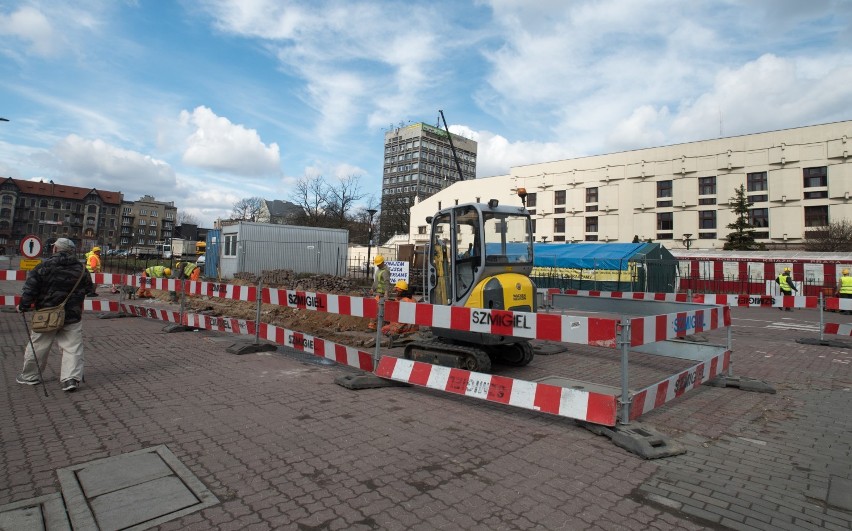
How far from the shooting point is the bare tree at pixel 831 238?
103 feet

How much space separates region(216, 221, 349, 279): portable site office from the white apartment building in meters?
26.4

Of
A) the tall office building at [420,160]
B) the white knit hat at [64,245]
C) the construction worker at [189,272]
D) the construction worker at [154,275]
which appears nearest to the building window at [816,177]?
the construction worker at [189,272]

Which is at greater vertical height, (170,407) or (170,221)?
(170,221)

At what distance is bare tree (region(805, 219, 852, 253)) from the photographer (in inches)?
1237

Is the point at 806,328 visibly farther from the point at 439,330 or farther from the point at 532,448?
the point at 532,448

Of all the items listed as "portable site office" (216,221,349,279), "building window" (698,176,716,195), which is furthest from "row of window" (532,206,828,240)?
"portable site office" (216,221,349,279)

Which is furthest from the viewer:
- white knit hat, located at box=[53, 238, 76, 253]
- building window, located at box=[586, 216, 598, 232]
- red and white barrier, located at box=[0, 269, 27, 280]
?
building window, located at box=[586, 216, 598, 232]

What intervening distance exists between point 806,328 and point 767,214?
30.8 m

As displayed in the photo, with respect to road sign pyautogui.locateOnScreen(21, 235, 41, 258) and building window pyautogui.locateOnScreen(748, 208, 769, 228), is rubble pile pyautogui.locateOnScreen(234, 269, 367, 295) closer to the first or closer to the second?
road sign pyautogui.locateOnScreen(21, 235, 41, 258)

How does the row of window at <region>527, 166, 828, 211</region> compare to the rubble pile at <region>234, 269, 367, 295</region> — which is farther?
the row of window at <region>527, 166, 828, 211</region>

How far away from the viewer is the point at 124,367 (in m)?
6.73

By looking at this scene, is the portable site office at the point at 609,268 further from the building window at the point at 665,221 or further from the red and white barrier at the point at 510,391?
the red and white barrier at the point at 510,391

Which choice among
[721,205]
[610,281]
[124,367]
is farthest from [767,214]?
[124,367]

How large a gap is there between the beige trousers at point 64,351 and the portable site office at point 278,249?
21024 mm
